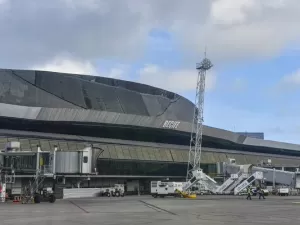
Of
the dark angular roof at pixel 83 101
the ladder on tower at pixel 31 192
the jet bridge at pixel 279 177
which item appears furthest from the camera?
the dark angular roof at pixel 83 101

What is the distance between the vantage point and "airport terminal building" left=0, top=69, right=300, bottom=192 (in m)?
94.3

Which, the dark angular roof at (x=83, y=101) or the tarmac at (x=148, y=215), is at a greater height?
the dark angular roof at (x=83, y=101)

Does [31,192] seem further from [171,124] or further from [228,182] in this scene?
[171,124]

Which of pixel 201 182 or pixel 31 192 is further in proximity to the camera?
pixel 201 182

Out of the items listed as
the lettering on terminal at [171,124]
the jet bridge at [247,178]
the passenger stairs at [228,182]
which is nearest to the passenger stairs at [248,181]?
the jet bridge at [247,178]

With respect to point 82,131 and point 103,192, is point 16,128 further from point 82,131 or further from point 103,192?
point 103,192

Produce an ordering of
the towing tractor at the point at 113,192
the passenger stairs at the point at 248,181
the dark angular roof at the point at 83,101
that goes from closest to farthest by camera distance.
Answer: the passenger stairs at the point at 248,181, the towing tractor at the point at 113,192, the dark angular roof at the point at 83,101

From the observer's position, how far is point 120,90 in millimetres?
114062

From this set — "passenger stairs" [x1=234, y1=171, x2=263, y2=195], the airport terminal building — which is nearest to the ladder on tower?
the airport terminal building

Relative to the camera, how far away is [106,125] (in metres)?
103

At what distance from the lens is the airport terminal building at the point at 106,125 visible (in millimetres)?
94312

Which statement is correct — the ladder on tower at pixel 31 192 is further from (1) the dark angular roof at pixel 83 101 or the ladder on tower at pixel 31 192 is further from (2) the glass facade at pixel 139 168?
(2) the glass facade at pixel 139 168

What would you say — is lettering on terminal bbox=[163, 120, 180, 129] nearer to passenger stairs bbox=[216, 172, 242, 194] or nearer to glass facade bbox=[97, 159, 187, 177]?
glass facade bbox=[97, 159, 187, 177]

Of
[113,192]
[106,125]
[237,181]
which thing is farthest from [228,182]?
[106,125]
